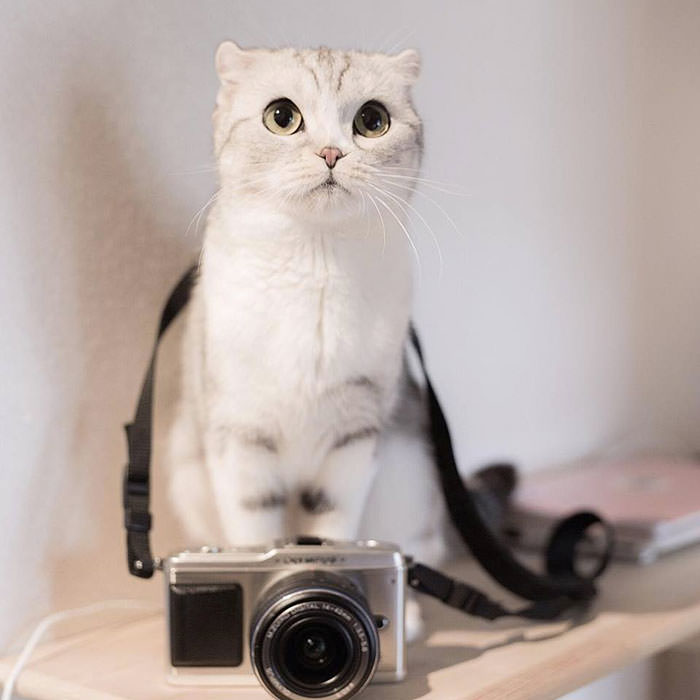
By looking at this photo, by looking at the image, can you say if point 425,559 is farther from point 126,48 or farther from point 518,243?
point 126,48

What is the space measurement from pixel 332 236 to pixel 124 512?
31cm

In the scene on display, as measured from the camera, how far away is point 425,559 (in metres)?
1.03

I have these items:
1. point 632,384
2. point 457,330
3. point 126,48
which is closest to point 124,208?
point 126,48

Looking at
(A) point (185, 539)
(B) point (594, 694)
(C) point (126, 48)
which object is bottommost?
(B) point (594, 694)

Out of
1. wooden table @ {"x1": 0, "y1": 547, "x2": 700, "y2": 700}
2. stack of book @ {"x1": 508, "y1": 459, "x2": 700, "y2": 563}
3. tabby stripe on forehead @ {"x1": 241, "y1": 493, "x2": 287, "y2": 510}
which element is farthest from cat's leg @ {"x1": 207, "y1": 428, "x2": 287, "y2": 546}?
stack of book @ {"x1": 508, "y1": 459, "x2": 700, "y2": 563}

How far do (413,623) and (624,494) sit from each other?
533 mm

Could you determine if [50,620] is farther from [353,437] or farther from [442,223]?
[442,223]

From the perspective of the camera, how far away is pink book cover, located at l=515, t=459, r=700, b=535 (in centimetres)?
119

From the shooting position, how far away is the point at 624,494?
1.29 m

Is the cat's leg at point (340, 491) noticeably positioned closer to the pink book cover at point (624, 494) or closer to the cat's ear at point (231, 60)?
the cat's ear at point (231, 60)

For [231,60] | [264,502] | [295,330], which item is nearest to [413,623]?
[264,502]

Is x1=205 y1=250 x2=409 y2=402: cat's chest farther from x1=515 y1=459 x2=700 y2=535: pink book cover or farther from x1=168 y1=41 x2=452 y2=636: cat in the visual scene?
x1=515 y1=459 x2=700 y2=535: pink book cover

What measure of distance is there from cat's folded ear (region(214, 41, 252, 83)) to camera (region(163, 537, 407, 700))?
373mm

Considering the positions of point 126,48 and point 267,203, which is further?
point 126,48
